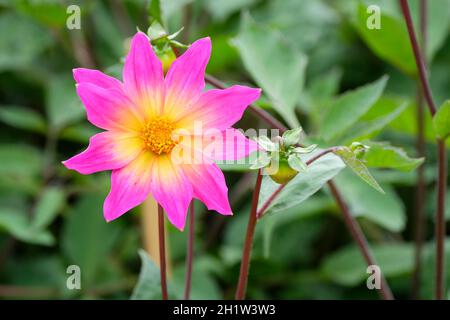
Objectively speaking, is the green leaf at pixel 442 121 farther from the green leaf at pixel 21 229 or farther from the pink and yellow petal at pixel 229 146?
the green leaf at pixel 21 229

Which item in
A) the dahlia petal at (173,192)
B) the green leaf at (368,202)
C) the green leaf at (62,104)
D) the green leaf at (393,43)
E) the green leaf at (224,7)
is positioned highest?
the green leaf at (224,7)

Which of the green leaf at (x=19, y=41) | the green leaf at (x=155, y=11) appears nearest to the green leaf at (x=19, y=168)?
the green leaf at (x=19, y=41)

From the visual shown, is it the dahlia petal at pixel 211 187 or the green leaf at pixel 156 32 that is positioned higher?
the green leaf at pixel 156 32

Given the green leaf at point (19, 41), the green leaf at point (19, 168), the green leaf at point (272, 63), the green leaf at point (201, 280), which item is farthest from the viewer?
the green leaf at point (19, 41)

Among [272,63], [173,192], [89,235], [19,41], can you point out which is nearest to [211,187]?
[173,192]

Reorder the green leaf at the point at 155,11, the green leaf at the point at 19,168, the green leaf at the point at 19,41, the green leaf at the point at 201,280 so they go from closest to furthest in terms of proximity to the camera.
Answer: the green leaf at the point at 155,11, the green leaf at the point at 201,280, the green leaf at the point at 19,168, the green leaf at the point at 19,41

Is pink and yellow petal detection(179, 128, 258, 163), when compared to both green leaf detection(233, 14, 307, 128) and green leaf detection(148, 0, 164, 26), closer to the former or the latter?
green leaf detection(148, 0, 164, 26)

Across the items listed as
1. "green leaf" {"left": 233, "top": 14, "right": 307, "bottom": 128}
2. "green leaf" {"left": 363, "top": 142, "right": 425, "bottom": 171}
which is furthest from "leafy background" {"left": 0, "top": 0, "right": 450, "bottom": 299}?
"green leaf" {"left": 363, "top": 142, "right": 425, "bottom": 171}
